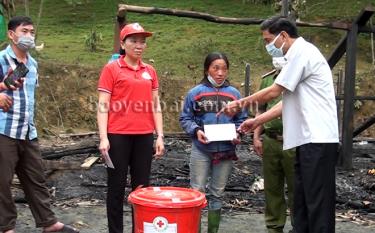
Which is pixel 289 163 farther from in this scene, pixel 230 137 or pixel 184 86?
pixel 184 86

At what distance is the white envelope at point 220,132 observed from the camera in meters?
5.21

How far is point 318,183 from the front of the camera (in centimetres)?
437

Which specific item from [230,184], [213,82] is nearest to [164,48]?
[230,184]

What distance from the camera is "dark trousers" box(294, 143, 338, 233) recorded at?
172 inches

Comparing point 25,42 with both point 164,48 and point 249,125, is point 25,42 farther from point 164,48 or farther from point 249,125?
point 164,48

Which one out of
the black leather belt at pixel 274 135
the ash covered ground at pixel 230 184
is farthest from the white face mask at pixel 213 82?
the ash covered ground at pixel 230 184

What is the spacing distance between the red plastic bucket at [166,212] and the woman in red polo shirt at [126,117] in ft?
2.74

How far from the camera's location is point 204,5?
22094mm

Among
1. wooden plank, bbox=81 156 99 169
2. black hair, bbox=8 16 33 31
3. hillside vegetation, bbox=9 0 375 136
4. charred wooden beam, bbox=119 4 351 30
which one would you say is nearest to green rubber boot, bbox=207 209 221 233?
black hair, bbox=8 16 33 31

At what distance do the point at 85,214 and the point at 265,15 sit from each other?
1555 cm

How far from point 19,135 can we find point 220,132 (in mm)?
1835

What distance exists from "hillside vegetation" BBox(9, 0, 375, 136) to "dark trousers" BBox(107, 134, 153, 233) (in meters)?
7.00

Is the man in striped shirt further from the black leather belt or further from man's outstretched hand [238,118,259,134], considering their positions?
the black leather belt

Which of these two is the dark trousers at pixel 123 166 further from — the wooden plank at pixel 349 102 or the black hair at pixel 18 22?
the wooden plank at pixel 349 102
